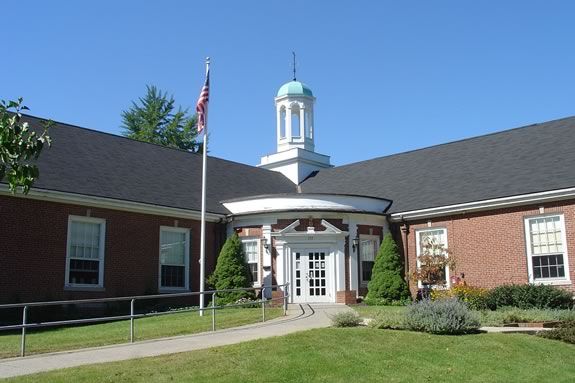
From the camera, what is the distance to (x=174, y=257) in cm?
2331

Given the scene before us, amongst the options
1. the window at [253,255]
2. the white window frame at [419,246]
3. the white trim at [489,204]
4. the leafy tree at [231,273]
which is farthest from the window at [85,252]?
the white window frame at [419,246]

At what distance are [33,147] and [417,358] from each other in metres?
7.50

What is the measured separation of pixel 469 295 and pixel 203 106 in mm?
10743

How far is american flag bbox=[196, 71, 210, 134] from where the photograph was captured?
21406 mm

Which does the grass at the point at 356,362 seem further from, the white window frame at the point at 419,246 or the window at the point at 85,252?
the window at the point at 85,252

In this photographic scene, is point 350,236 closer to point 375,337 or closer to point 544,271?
point 544,271

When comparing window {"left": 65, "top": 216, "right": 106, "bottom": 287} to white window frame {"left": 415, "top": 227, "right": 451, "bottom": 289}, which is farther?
white window frame {"left": 415, "top": 227, "right": 451, "bottom": 289}

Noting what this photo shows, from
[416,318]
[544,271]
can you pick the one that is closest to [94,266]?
[416,318]

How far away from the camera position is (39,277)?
754 inches

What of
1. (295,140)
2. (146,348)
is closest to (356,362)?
(146,348)

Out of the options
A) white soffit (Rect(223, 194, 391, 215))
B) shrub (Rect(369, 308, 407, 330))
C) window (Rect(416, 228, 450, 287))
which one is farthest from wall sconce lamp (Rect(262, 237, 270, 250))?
shrub (Rect(369, 308, 407, 330))

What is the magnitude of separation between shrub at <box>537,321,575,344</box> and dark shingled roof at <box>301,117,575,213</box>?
25.4ft

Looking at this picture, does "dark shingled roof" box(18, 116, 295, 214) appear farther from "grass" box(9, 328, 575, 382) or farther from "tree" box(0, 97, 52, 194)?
"tree" box(0, 97, 52, 194)

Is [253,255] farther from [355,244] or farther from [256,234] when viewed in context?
[355,244]
